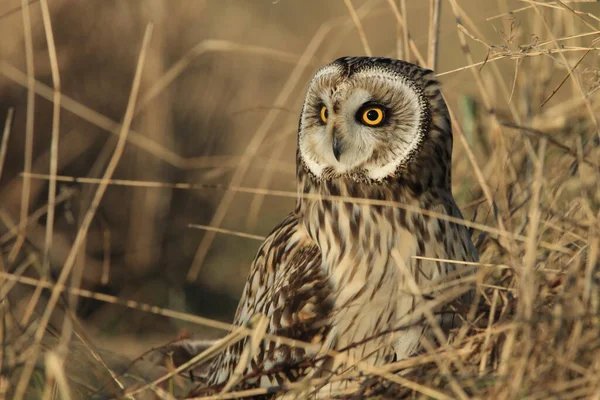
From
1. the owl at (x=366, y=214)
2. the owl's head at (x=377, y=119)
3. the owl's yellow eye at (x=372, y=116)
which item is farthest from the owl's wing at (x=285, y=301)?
the owl's yellow eye at (x=372, y=116)

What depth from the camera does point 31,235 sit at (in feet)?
16.3

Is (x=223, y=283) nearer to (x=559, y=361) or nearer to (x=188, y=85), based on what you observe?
(x=188, y=85)

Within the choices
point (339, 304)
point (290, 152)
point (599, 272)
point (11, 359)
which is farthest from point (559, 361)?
point (290, 152)

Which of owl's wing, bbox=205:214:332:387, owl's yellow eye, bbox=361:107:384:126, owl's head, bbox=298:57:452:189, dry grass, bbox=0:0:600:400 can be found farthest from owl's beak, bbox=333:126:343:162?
owl's wing, bbox=205:214:332:387

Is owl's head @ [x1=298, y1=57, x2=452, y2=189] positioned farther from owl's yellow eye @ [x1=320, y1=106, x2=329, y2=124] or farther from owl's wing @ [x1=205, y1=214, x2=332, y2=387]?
owl's wing @ [x1=205, y1=214, x2=332, y2=387]

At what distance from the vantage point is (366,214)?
9.67ft

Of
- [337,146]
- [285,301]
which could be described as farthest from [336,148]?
[285,301]

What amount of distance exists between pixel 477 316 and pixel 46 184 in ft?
11.8

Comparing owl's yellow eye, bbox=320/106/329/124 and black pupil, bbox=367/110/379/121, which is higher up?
black pupil, bbox=367/110/379/121

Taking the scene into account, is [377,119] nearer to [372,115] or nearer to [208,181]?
[372,115]

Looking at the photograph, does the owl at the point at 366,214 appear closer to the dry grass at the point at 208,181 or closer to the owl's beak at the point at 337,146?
the owl's beak at the point at 337,146

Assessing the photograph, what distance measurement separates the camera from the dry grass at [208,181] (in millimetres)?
2174

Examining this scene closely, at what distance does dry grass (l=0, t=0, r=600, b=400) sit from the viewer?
2.17 m

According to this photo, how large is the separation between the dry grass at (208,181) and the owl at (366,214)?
6.3 inches
